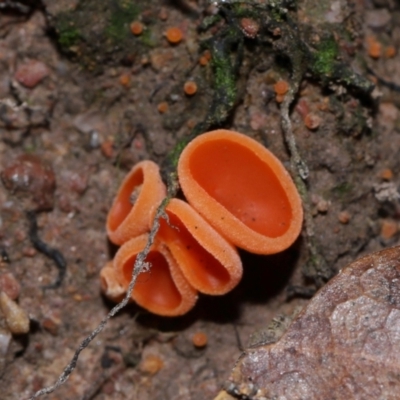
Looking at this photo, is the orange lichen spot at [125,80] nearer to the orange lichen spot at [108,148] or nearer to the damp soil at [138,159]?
the damp soil at [138,159]

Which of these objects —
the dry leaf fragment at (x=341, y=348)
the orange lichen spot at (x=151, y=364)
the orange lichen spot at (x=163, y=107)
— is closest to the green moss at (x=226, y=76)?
the orange lichen spot at (x=163, y=107)

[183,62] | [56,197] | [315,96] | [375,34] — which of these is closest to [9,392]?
[56,197]

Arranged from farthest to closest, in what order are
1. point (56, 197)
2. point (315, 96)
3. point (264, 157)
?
point (56, 197) < point (315, 96) < point (264, 157)

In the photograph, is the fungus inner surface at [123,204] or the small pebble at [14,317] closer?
the small pebble at [14,317]

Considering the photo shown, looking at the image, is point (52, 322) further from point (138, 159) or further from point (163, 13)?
point (163, 13)

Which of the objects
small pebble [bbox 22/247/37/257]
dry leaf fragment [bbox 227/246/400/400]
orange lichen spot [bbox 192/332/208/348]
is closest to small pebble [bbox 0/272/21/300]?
small pebble [bbox 22/247/37/257]

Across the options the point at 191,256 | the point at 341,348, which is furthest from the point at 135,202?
A: the point at 341,348

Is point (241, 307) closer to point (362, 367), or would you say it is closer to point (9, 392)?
point (362, 367)
